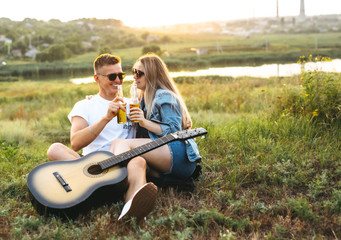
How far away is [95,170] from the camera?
3107mm

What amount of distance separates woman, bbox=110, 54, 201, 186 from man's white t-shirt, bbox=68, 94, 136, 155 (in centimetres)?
17

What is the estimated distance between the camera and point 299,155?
14.4 feet

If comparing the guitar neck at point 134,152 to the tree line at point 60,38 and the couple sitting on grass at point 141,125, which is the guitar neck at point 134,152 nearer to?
the couple sitting on grass at point 141,125

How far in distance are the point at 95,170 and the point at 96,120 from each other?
755 millimetres

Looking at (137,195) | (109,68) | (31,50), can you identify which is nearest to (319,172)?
(137,195)

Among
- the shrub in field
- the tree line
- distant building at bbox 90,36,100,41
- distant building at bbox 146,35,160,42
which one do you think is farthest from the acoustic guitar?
distant building at bbox 146,35,160,42

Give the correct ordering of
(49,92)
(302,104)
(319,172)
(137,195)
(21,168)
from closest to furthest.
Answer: (137,195), (319,172), (21,168), (302,104), (49,92)

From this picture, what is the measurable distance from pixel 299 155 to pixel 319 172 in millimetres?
404

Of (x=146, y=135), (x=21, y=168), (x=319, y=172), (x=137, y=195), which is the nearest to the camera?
(x=137, y=195)

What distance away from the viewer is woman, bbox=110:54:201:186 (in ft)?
10.8

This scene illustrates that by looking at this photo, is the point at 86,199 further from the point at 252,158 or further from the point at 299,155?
the point at 299,155

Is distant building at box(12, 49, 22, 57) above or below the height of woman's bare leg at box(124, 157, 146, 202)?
above

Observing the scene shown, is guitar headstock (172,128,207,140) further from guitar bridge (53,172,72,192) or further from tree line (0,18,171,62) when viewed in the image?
tree line (0,18,171,62)

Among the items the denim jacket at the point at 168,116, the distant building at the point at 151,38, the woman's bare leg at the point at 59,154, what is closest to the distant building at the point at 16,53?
the distant building at the point at 151,38
